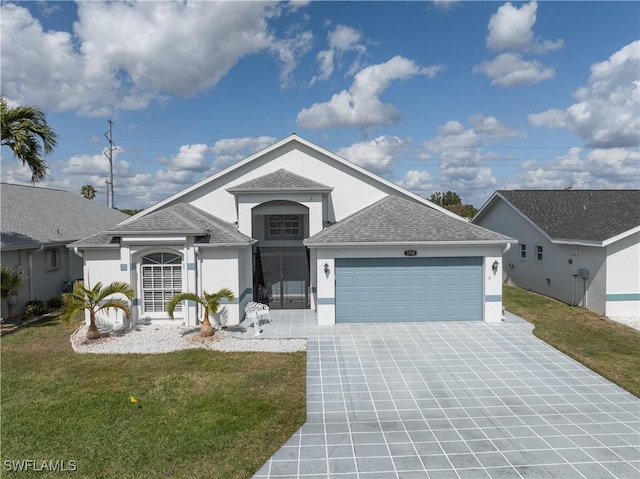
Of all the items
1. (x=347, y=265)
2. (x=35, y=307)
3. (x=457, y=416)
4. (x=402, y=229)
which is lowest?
(x=457, y=416)

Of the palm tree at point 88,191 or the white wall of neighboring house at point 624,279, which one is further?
the palm tree at point 88,191

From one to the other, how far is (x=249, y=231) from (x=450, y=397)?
1046 centimetres

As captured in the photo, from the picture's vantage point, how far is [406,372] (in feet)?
31.0

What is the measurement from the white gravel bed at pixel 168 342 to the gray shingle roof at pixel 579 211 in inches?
529

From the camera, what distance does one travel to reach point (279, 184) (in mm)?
15906

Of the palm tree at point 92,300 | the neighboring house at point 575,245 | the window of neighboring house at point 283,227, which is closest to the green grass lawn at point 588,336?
the neighboring house at point 575,245

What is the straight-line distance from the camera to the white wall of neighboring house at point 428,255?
13812 millimetres

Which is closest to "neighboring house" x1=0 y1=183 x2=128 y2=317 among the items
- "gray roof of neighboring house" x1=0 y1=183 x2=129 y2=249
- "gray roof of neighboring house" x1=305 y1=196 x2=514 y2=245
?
"gray roof of neighboring house" x1=0 y1=183 x2=129 y2=249

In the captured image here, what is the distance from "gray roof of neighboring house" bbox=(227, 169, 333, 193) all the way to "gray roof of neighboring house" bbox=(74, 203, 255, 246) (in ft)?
6.12

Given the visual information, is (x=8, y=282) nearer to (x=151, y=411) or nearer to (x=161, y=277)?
(x=161, y=277)

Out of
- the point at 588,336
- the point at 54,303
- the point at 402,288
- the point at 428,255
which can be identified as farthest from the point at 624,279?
the point at 54,303

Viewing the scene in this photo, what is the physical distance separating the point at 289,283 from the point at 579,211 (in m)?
16.0

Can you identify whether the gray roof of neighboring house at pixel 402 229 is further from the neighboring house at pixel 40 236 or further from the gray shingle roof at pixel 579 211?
the neighboring house at pixel 40 236

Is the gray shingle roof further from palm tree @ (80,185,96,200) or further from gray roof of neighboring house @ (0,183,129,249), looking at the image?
palm tree @ (80,185,96,200)
